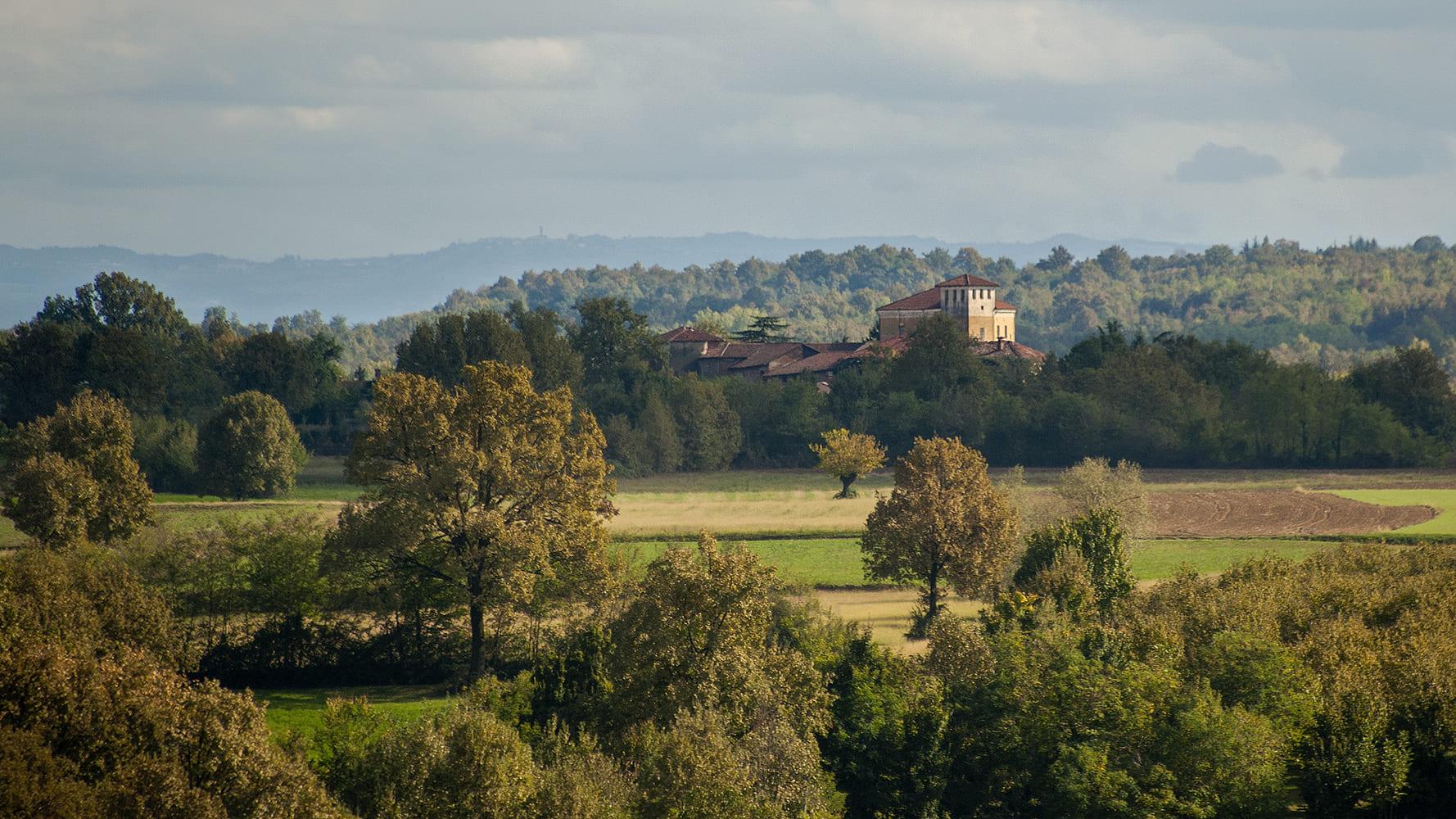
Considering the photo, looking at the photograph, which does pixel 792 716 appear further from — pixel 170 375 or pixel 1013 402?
pixel 170 375

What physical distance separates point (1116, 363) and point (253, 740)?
312ft

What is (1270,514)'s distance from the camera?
8050 centimetres

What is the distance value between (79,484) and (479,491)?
671 inches

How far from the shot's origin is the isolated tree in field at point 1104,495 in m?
62.3

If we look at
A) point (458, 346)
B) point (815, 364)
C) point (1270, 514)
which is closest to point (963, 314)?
point (815, 364)

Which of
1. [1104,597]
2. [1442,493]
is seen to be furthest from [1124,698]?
[1442,493]

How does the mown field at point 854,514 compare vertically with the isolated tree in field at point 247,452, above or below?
below

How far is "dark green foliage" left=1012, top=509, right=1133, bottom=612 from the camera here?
4859 cm

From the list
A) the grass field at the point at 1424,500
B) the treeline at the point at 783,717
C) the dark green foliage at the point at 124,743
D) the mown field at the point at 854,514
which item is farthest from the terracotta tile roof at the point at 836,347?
the dark green foliage at the point at 124,743

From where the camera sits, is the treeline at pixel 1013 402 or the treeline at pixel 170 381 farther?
the treeline at pixel 1013 402

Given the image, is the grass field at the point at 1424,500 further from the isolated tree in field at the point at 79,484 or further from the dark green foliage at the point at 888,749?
the isolated tree in field at the point at 79,484

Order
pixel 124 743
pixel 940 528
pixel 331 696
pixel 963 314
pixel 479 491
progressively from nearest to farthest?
pixel 124 743 < pixel 331 696 < pixel 479 491 < pixel 940 528 < pixel 963 314

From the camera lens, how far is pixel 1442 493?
285 ft

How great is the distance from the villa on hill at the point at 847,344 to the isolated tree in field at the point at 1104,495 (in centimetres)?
7141
